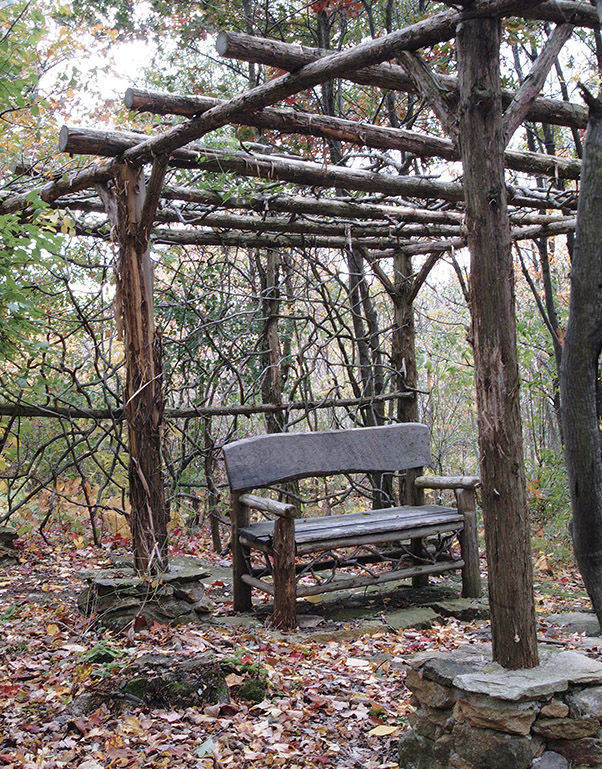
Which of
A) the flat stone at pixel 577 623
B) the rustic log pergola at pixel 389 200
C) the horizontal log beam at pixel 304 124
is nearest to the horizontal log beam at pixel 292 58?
the rustic log pergola at pixel 389 200

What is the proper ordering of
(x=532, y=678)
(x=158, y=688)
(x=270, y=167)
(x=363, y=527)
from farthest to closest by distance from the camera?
1. (x=363, y=527)
2. (x=270, y=167)
3. (x=158, y=688)
4. (x=532, y=678)

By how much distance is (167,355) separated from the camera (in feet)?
23.6

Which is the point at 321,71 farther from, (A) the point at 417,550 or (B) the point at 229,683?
(A) the point at 417,550

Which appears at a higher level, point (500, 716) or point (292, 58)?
point (292, 58)

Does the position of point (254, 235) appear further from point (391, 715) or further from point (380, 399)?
point (391, 715)

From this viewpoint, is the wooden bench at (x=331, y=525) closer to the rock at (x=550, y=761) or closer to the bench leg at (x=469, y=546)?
the bench leg at (x=469, y=546)

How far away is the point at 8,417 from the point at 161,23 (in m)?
6.61

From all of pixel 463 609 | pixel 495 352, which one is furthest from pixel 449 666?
pixel 463 609

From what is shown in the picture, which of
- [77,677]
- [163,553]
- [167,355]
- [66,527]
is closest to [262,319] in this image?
[167,355]

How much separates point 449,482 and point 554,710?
10.2ft

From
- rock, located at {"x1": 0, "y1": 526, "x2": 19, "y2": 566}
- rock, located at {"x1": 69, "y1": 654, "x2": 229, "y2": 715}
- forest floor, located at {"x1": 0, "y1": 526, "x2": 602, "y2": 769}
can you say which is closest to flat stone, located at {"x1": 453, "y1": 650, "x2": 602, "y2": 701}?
forest floor, located at {"x1": 0, "y1": 526, "x2": 602, "y2": 769}

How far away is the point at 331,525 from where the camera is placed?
5.12m

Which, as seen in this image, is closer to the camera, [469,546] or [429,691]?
[429,691]

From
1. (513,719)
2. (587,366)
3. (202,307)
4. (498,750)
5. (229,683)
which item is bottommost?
(229,683)
